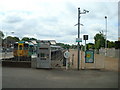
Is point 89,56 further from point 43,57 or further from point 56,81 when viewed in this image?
point 56,81

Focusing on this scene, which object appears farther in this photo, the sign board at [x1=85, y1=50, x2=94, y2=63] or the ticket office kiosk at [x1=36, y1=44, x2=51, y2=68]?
the sign board at [x1=85, y1=50, x2=94, y2=63]

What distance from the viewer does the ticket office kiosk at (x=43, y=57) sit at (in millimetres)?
17062

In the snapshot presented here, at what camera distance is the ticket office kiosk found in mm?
17062

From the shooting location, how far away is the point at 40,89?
881 cm

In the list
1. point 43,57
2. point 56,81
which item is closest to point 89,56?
point 43,57

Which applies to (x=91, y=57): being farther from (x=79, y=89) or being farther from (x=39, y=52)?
(x=79, y=89)

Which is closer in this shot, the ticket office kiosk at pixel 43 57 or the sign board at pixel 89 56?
the ticket office kiosk at pixel 43 57

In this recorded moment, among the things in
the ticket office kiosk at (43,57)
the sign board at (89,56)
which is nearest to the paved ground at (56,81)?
the ticket office kiosk at (43,57)

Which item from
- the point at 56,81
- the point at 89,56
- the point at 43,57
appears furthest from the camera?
the point at 89,56

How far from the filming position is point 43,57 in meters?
17.4

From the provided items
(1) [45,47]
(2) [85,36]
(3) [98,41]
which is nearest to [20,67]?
(1) [45,47]

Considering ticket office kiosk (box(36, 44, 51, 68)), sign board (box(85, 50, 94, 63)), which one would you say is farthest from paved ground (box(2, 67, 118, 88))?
sign board (box(85, 50, 94, 63))

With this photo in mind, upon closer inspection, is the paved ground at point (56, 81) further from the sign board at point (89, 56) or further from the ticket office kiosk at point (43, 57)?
the sign board at point (89, 56)

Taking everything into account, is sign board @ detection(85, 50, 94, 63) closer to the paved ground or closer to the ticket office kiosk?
the ticket office kiosk
